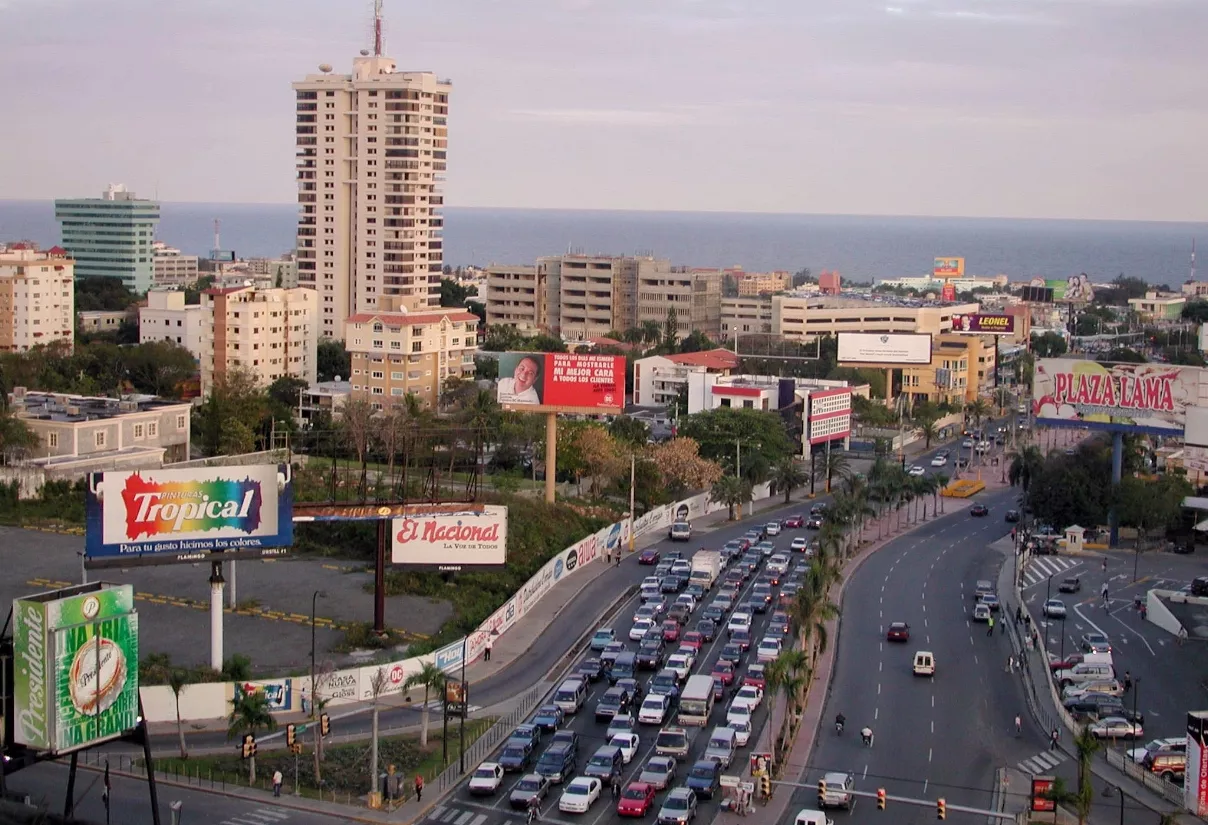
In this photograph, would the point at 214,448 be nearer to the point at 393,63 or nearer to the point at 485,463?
the point at 485,463

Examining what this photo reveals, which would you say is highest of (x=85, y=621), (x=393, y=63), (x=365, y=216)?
(x=393, y=63)

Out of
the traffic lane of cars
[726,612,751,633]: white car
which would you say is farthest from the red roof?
the traffic lane of cars

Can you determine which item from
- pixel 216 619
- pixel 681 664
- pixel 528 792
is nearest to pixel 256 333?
pixel 216 619

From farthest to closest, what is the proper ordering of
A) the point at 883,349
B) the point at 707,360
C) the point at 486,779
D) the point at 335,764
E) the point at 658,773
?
1. the point at 883,349
2. the point at 707,360
3. the point at 335,764
4. the point at 658,773
5. the point at 486,779

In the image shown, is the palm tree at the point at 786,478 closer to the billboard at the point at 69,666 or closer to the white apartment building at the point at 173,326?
the billboard at the point at 69,666

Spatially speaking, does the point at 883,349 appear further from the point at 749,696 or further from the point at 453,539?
the point at 749,696

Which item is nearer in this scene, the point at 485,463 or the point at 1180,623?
the point at 1180,623

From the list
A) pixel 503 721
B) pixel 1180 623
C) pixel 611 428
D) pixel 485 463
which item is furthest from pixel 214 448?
pixel 1180 623
